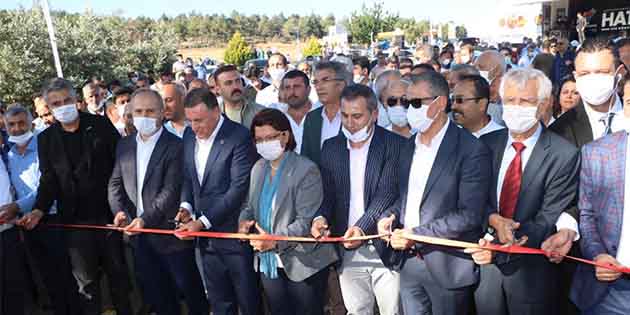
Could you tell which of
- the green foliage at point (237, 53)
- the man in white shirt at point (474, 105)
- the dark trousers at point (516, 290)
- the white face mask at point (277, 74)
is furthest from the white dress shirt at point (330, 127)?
the green foliage at point (237, 53)

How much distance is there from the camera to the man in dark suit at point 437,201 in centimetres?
295

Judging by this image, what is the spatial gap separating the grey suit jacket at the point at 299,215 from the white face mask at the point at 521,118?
1.26m

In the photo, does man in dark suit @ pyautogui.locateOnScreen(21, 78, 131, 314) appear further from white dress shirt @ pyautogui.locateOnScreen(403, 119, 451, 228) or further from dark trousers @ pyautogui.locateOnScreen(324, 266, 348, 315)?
white dress shirt @ pyautogui.locateOnScreen(403, 119, 451, 228)

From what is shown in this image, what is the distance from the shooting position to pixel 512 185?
9.65 ft

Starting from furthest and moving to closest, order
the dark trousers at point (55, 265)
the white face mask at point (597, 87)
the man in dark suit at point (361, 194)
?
1. the dark trousers at point (55, 265)
2. the man in dark suit at point (361, 194)
3. the white face mask at point (597, 87)

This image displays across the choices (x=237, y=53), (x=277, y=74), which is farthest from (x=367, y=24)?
(x=277, y=74)

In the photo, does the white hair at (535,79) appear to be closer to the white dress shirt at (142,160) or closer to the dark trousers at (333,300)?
the dark trousers at (333,300)

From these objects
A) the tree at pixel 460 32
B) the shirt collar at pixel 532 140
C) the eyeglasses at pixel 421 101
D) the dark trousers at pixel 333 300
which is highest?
the tree at pixel 460 32

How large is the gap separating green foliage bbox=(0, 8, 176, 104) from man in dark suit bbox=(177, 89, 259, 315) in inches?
554

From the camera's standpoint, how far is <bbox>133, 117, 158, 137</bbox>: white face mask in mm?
3930

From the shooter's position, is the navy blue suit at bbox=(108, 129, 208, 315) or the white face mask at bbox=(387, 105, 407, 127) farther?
the white face mask at bbox=(387, 105, 407, 127)

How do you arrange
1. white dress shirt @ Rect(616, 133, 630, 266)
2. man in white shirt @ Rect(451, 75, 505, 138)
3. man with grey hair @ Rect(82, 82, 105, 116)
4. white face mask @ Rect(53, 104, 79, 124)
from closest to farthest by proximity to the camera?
white dress shirt @ Rect(616, 133, 630, 266), man in white shirt @ Rect(451, 75, 505, 138), white face mask @ Rect(53, 104, 79, 124), man with grey hair @ Rect(82, 82, 105, 116)

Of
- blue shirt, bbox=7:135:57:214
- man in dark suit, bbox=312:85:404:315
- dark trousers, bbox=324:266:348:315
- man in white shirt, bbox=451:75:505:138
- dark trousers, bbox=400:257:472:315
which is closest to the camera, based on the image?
dark trousers, bbox=400:257:472:315

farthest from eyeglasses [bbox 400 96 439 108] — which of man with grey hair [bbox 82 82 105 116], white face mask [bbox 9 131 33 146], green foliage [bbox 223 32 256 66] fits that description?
green foliage [bbox 223 32 256 66]
